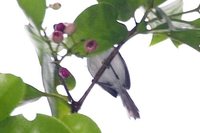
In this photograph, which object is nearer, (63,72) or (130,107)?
(63,72)

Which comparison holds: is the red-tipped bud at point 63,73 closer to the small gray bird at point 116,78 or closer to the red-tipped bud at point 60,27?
the red-tipped bud at point 60,27

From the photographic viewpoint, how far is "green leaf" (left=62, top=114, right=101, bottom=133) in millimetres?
520

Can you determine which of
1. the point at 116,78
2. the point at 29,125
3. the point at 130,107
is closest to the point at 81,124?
the point at 29,125

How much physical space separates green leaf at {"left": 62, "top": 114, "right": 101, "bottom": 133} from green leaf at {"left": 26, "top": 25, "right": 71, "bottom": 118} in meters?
0.05

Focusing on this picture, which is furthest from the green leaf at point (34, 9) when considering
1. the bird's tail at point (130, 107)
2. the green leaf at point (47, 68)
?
the bird's tail at point (130, 107)

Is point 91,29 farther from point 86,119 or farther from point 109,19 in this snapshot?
point 86,119

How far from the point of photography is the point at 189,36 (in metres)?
0.56

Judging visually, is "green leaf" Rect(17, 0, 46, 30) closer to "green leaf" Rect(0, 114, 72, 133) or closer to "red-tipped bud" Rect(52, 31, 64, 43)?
"red-tipped bud" Rect(52, 31, 64, 43)

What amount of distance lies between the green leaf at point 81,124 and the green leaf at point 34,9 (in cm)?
13

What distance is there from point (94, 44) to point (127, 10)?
3.4 inches

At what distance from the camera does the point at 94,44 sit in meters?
0.59

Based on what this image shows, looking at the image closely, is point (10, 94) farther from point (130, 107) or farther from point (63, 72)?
point (130, 107)

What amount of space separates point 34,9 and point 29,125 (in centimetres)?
15

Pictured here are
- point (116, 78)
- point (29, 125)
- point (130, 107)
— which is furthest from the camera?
point (116, 78)
